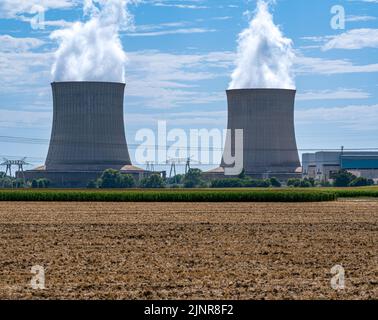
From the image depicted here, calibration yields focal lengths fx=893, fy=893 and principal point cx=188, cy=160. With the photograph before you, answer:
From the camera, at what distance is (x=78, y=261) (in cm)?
1411

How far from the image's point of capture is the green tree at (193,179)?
353ft

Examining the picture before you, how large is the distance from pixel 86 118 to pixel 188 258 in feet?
178

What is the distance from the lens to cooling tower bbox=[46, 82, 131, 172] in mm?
66875

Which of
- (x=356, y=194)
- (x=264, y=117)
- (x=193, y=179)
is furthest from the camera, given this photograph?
(x=193, y=179)

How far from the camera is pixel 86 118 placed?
223 ft

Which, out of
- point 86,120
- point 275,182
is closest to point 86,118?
point 86,120

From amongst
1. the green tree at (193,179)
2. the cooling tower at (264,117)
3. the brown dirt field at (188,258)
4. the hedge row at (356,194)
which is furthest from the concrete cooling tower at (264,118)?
the brown dirt field at (188,258)

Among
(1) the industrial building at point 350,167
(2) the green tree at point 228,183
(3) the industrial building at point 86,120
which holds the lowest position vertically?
(2) the green tree at point 228,183

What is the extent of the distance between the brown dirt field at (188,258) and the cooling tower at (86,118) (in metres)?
42.5

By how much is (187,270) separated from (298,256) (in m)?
2.70

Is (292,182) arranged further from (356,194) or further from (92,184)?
(356,194)

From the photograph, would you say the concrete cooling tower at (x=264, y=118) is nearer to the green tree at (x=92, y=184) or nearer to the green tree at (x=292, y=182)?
the green tree at (x=292, y=182)

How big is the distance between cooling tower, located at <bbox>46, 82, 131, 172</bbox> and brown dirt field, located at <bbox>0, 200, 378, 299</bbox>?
1674 inches
